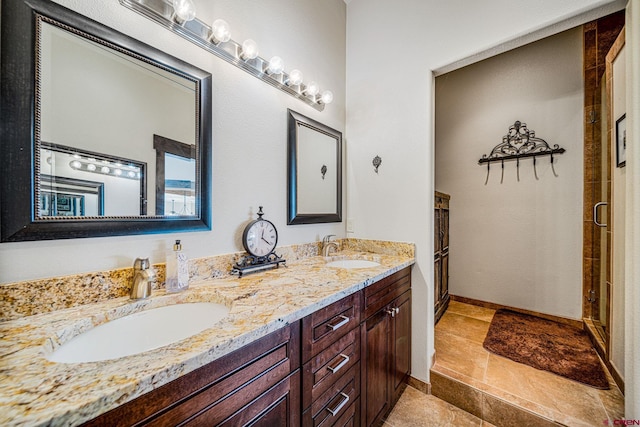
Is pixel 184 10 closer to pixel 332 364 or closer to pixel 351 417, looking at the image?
pixel 332 364

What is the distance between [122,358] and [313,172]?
146cm

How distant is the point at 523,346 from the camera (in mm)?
1914

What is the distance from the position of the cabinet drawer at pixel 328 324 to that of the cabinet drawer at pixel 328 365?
3 centimetres

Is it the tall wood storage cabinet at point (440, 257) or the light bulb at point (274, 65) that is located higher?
the light bulb at point (274, 65)

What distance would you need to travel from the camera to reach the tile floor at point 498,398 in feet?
4.25

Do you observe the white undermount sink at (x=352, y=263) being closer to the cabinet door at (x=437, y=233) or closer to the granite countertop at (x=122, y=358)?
the granite countertop at (x=122, y=358)

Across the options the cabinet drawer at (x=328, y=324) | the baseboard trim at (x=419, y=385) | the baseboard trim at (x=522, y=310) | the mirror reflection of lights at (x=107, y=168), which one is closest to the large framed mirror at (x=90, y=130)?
the mirror reflection of lights at (x=107, y=168)

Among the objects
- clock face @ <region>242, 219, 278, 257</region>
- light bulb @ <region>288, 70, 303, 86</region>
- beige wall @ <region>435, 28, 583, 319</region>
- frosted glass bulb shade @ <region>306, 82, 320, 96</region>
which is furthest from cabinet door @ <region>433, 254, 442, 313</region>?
light bulb @ <region>288, 70, 303, 86</region>

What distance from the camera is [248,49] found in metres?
1.29

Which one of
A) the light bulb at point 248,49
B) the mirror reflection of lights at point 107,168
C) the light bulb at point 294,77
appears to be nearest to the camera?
the mirror reflection of lights at point 107,168

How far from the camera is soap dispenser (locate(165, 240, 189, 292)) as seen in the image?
1.00 metres

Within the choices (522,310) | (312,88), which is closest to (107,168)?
(312,88)

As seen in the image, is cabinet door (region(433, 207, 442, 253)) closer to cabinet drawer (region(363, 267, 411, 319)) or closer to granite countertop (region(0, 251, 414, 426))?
cabinet drawer (region(363, 267, 411, 319))

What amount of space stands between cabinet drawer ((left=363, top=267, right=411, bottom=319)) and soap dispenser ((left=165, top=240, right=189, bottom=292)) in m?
0.84
